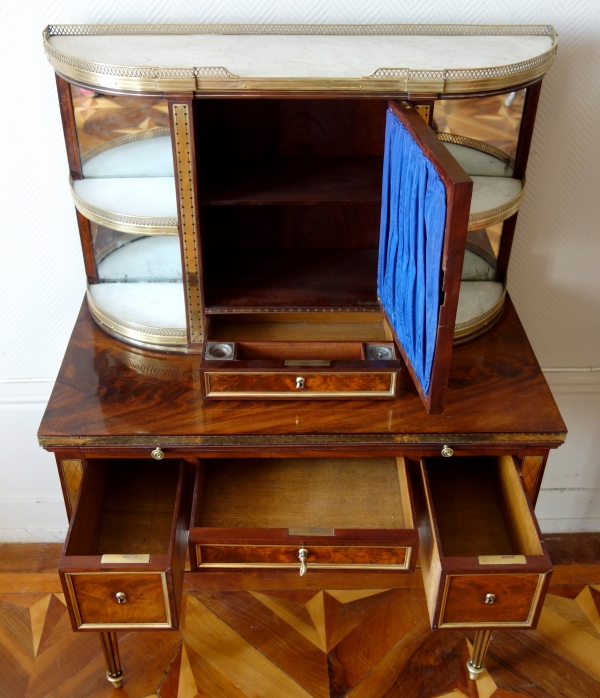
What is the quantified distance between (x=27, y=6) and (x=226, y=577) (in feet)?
3.84

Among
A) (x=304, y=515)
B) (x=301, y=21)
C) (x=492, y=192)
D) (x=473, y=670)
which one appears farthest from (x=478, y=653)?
(x=301, y=21)

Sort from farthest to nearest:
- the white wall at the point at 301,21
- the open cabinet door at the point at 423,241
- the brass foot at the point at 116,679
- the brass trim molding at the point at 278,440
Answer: the brass foot at the point at 116,679 → the white wall at the point at 301,21 → the brass trim molding at the point at 278,440 → the open cabinet door at the point at 423,241

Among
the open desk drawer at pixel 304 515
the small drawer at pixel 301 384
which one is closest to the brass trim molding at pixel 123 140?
the small drawer at pixel 301 384

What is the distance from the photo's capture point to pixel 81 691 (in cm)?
142

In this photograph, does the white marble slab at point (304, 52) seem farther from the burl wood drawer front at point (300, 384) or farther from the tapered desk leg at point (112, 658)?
the tapered desk leg at point (112, 658)

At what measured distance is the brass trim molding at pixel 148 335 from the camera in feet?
4.26

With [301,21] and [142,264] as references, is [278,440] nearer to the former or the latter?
[142,264]

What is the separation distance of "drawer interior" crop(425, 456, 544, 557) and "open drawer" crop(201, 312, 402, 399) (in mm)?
225

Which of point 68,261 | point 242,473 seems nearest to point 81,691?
point 242,473

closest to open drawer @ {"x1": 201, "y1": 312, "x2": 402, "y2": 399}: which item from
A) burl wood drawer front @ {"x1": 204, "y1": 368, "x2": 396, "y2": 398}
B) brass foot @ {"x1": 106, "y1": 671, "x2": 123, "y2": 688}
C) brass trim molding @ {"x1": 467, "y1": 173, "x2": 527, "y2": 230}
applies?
burl wood drawer front @ {"x1": 204, "y1": 368, "x2": 396, "y2": 398}

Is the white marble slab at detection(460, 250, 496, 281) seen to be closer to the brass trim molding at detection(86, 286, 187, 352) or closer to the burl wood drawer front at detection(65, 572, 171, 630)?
the brass trim molding at detection(86, 286, 187, 352)

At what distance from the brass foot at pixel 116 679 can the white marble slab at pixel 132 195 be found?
0.83 meters

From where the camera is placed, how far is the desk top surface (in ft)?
3.79

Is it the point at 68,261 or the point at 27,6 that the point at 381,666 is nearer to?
the point at 68,261
